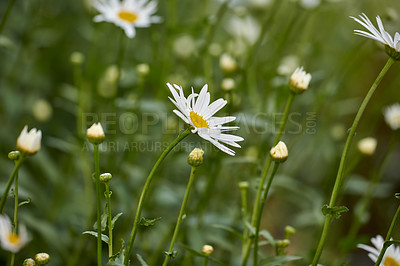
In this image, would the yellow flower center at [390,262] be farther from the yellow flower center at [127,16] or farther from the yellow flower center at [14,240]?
the yellow flower center at [127,16]

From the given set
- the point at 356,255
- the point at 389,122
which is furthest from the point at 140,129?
the point at 356,255

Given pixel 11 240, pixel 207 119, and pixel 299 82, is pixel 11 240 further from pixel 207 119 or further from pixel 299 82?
pixel 299 82

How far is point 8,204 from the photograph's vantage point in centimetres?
150

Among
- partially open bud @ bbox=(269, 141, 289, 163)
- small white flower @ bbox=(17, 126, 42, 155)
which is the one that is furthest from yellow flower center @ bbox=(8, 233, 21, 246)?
partially open bud @ bbox=(269, 141, 289, 163)

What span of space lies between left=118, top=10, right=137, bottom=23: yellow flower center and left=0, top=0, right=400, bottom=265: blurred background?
92 mm

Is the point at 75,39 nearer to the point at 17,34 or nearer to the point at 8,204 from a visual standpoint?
the point at 17,34

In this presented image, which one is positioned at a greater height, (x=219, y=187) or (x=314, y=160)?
(x=314, y=160)

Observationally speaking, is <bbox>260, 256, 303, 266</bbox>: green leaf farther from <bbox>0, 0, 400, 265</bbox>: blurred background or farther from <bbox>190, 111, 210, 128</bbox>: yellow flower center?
<bbox>190, 111, 210, 128</bbox>: yellow flower center

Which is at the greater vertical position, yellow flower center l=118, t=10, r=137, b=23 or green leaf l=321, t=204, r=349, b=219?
yellow flower center l=118, t=10, r=137, b=23

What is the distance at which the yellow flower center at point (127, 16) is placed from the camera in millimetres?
1474

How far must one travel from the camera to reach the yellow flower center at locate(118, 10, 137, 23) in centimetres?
147

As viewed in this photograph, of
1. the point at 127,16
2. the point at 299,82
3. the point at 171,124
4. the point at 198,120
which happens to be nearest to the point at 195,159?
the point at 198,120

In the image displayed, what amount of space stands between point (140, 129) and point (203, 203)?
0.51m

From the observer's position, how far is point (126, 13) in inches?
59.7
